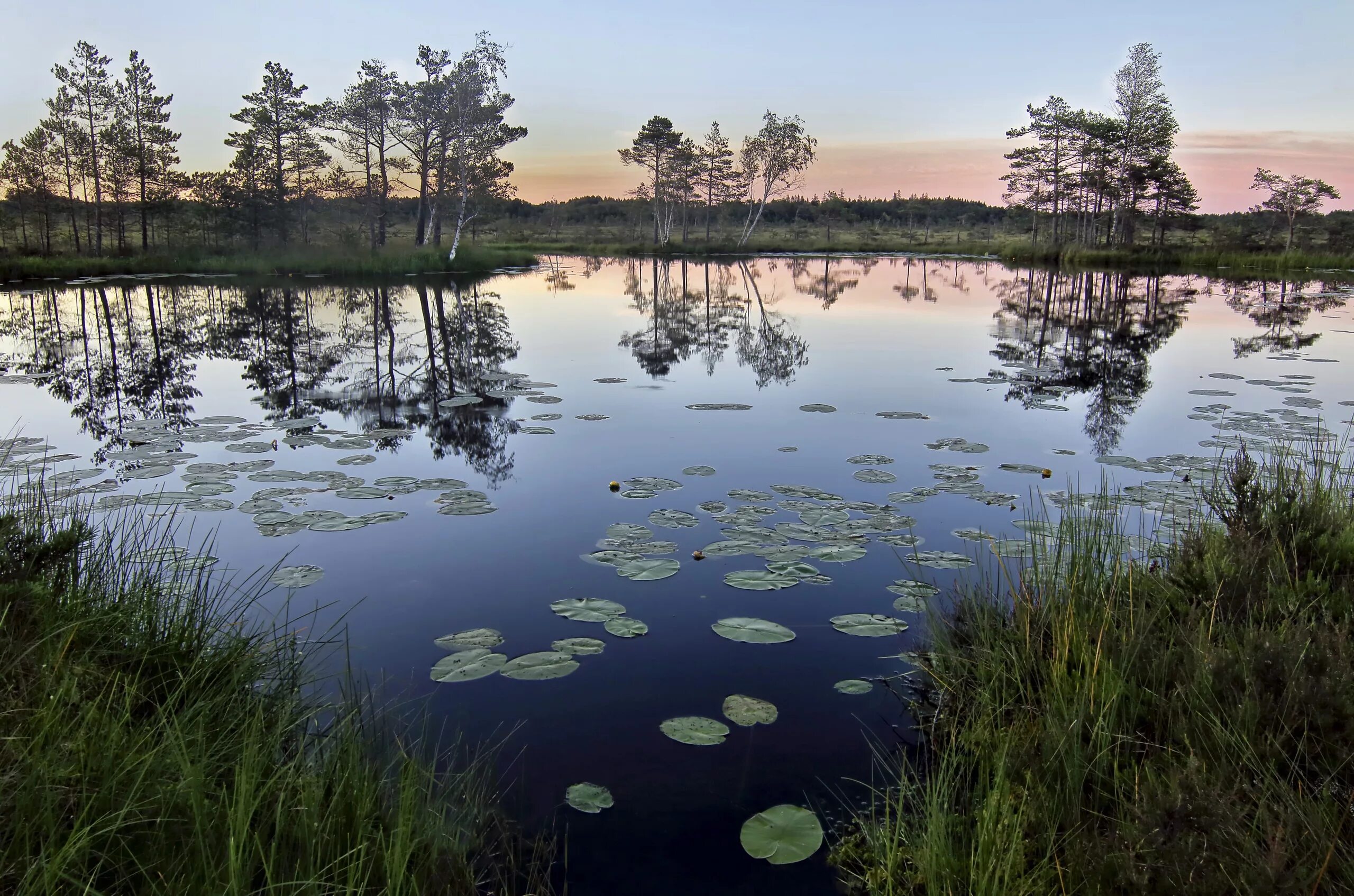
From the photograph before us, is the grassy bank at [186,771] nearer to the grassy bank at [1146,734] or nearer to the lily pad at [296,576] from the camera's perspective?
the lily pad at [296,576]

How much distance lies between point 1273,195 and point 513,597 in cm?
4978

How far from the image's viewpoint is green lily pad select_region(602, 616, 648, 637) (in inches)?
138

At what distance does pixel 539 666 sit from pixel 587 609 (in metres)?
0.53

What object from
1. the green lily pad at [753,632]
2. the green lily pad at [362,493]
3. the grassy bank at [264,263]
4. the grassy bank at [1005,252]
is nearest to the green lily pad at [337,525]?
the green lily pad at [362,493]

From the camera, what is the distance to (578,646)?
339 cm

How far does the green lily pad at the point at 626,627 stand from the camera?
3.51m

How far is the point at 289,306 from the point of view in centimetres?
1752

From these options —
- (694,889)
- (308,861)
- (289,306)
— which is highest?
(289,306)

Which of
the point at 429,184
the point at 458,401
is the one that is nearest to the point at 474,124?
the point at 429,184

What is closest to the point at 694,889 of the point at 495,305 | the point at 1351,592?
the point at 1351,592

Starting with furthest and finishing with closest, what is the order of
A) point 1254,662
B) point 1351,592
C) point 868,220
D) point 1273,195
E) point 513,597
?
point 868,220 → point 1273,195 → point 513,597 → point 1351,592 → point 1254,662

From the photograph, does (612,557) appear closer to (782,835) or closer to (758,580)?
(758,580)

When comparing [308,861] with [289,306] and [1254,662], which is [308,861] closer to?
[1254,662]

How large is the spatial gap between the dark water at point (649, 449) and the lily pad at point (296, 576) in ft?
0.22
